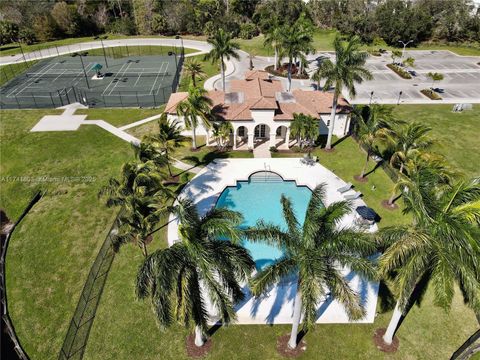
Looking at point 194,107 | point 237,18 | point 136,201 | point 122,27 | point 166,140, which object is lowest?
point 166,140

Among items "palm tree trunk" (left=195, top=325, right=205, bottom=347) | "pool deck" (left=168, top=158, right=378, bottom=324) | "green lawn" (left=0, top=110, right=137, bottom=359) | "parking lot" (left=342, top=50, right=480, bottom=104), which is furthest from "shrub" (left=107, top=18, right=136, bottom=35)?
"palm tree trunk" (left=195, top=325, right=205, bottom=347)

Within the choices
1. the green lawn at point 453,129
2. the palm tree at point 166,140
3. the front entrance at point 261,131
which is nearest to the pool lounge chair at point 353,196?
the green lawn at point 453,129

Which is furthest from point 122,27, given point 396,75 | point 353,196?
point 353,196

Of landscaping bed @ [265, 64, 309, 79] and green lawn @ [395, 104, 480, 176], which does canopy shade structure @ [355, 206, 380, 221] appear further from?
landscaping bed @ [265, 64, 309, 79]

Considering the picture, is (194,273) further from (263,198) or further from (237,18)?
(237,18)

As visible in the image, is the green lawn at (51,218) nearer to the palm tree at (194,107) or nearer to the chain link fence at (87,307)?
the chain link fence at (87,307)
